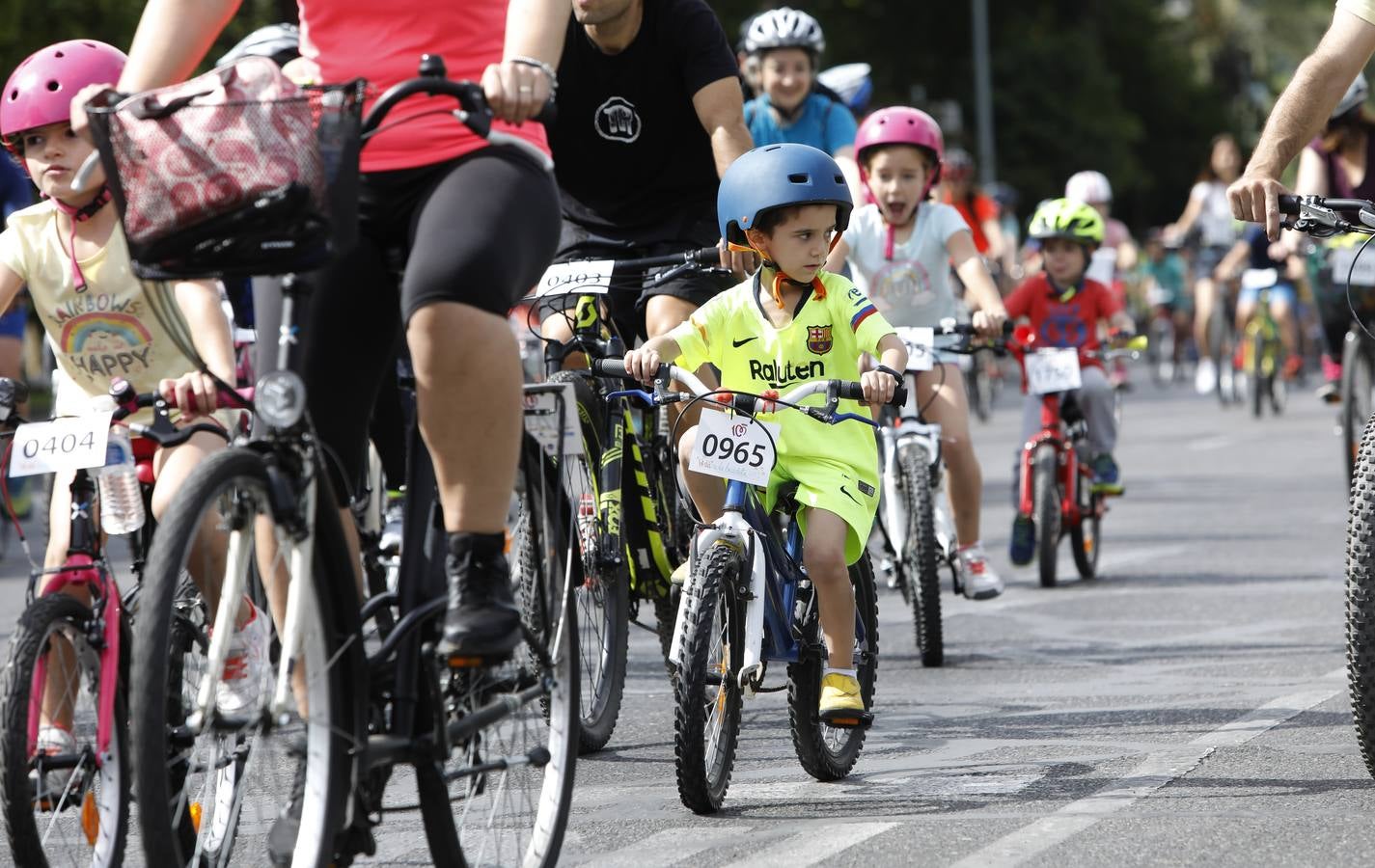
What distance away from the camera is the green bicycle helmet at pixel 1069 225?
1066cm

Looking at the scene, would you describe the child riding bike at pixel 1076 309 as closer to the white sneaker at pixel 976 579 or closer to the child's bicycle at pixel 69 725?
the white sneaker at pixel 976 579

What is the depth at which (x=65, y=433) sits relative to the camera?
476 centimetres

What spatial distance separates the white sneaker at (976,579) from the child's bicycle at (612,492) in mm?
2098

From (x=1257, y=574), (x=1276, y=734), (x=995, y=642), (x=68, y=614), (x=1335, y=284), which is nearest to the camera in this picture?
(x=68, y=614)

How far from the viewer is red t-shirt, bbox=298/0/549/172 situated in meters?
4.14

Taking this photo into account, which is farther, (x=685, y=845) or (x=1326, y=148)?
(x=1326, y=148)

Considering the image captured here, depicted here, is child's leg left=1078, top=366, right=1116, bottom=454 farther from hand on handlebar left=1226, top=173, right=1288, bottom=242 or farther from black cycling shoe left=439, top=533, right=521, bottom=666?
black cycling shoe left=439, top=533, right=521, bottom=666

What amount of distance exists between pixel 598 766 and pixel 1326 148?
5.98m

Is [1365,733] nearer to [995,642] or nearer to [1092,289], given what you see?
[995,642]

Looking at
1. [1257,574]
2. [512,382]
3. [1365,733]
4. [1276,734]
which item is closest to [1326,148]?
[1257,574]

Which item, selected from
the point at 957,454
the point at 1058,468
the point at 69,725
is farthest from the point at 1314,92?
the point at 1058,468

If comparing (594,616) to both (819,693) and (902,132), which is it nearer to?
(819,693)

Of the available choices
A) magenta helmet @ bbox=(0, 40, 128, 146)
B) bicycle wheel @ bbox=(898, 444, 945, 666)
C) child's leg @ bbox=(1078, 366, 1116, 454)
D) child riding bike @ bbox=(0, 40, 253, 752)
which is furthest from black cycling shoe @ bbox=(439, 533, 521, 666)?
child's leg @ bbox=(1078, 366, 1116, 454)

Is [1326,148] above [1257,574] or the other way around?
above
